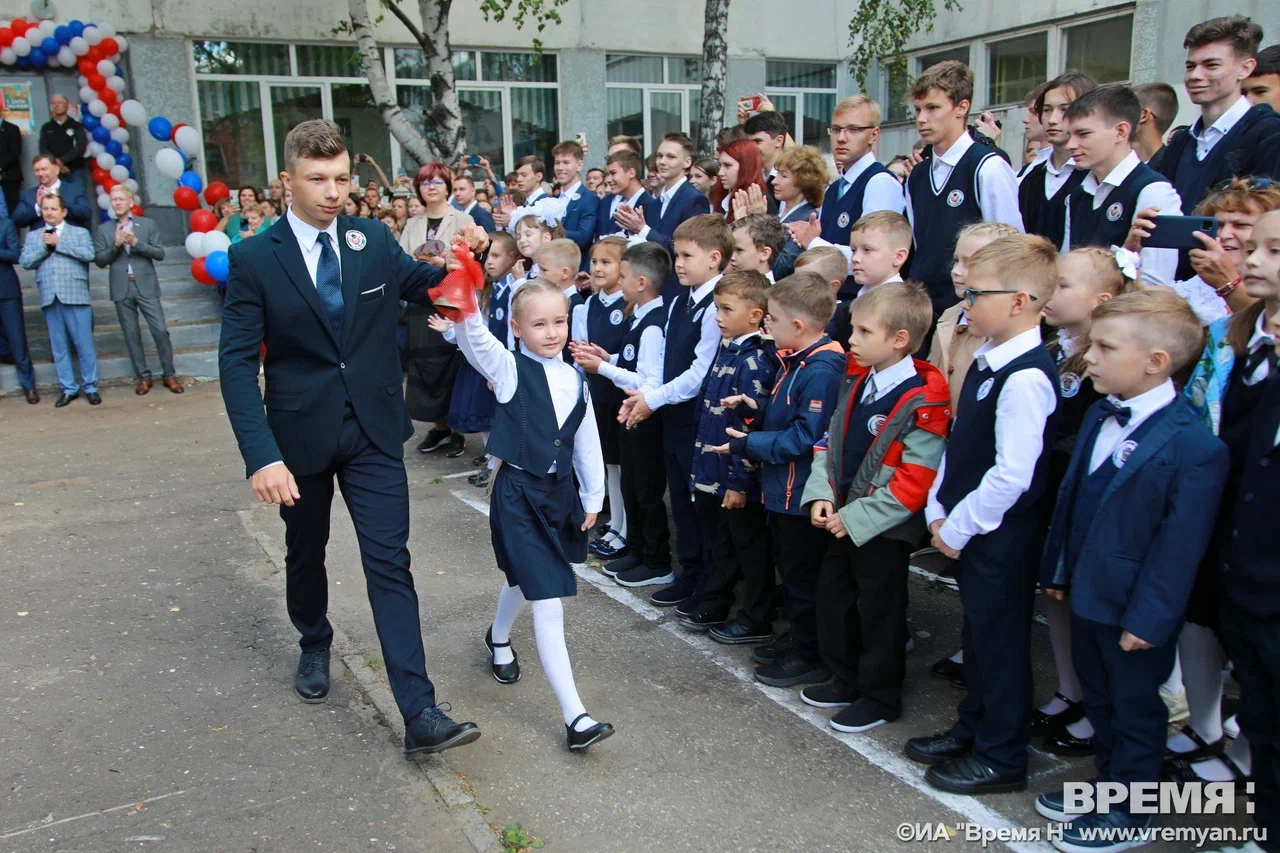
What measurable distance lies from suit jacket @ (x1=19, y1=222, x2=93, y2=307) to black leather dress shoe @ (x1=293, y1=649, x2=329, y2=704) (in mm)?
7211

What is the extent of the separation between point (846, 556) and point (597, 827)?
134 centimetres

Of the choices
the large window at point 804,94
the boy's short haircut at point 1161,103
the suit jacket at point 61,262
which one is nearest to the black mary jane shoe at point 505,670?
the boy's short haircut at point 1161,103

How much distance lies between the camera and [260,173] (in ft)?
52.0

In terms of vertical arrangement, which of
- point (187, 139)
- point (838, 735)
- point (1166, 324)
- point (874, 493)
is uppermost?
point (187, 139)

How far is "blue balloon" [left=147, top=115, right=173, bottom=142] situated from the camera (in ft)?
44.9

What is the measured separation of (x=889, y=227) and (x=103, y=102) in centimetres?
1330

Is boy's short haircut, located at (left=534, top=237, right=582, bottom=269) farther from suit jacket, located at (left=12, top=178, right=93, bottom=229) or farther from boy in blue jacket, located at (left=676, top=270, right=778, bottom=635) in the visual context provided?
suit jacket, located at (left=12, top=178, right=93, bottom=229)

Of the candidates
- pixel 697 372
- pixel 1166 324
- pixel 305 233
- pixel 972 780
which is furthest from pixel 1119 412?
pixel 305 233

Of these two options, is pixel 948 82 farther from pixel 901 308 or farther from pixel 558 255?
pixel 558 255

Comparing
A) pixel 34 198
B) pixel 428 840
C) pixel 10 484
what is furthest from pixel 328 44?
pixel 428 840

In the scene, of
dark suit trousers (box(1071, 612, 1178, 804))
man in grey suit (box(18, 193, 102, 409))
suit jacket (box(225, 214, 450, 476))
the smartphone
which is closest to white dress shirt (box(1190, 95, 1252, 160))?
the smartphone

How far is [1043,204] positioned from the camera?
4664 millimetres

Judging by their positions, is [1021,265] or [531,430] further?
[531,430]

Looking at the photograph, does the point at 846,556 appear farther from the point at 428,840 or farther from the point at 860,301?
the point at 428,840
